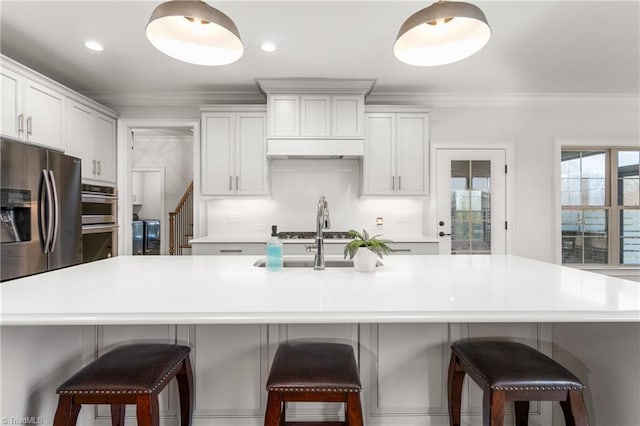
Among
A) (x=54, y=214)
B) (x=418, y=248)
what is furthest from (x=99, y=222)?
(x=418, y=248)

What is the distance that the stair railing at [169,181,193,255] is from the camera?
609cm

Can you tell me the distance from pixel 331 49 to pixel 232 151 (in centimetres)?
151

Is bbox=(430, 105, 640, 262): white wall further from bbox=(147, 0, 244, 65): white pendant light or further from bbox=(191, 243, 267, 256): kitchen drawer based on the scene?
bbox=(147, 0, 244, 65): white pendant light

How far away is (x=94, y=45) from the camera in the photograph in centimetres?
274

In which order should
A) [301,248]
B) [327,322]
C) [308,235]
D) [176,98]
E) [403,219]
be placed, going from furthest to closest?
[403,219], [176,98], [308,235], [301,248], [327,322]

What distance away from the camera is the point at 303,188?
400 centimetres

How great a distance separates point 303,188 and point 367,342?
8.61ft

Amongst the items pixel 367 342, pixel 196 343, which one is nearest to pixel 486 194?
pixel 367 342

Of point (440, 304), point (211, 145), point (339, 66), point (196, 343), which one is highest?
point (339, 66)

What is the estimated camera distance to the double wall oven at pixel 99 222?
3219 millimetres

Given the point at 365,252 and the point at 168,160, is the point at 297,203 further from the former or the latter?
the point at 168,160

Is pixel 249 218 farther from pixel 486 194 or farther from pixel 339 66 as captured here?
pixel 486 194

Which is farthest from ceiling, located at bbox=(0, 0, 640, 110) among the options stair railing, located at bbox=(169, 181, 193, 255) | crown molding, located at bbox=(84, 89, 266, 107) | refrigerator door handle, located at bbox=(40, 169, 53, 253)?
stair railing, located at bbox=(169, 181, 193, 255)

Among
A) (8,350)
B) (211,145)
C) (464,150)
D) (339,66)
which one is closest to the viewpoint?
(8,350)
